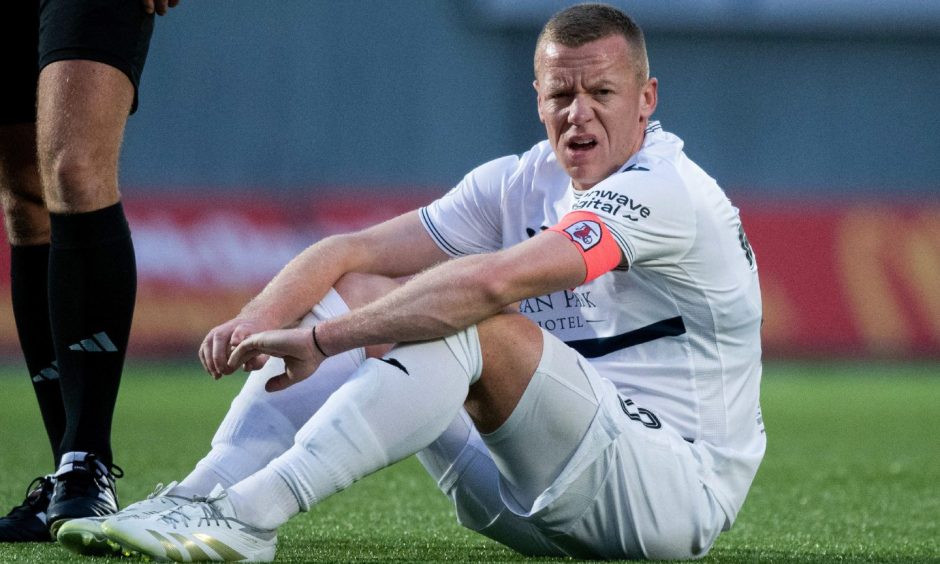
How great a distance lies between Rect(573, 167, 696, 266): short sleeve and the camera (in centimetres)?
264

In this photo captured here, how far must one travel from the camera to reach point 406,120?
46.5 ft

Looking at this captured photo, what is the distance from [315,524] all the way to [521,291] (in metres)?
1.20

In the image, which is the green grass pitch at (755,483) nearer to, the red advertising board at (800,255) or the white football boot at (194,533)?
the white football boot at (194,533)

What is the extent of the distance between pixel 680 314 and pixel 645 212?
25 centimetres

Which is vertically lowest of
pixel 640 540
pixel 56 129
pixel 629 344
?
pixel 640 540

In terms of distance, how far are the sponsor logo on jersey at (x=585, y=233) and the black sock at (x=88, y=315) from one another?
3.42 feet

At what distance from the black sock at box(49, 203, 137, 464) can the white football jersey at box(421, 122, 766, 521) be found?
37.5 inches

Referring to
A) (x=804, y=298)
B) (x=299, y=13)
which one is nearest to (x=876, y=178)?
(x=804, y=298)

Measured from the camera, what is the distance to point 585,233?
2594mm

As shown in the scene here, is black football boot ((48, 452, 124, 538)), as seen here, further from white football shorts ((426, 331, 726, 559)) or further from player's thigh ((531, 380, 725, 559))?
player's thigh ((531, 380, 725, 559))

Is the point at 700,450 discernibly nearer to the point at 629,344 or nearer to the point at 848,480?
the point at 629,344

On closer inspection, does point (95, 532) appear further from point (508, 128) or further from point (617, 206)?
point (508, 128)

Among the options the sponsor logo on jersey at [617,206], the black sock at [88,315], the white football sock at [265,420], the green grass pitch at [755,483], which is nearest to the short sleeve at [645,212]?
the sponsor logo on jersey at [617,206]

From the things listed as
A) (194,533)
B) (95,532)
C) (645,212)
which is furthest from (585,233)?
(95,532)
